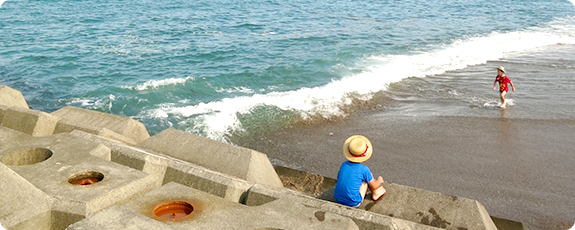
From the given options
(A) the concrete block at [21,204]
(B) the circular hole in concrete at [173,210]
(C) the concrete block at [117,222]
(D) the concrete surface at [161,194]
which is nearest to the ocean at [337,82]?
(D) the concrete surface at [161,194]

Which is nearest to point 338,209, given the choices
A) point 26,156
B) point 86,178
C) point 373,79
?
point 86,178

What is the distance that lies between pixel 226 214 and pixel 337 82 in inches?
381

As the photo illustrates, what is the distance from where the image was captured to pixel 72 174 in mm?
4160

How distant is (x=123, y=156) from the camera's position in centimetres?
470

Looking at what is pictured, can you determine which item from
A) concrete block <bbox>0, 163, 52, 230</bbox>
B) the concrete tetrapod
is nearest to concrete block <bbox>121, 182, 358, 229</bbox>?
the concrete tetrapod

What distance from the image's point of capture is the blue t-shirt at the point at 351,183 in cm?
439

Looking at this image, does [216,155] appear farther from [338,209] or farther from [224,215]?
[338,209]

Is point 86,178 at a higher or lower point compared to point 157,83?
higher

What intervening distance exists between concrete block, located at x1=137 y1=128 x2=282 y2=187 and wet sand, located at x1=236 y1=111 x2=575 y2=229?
2205mm

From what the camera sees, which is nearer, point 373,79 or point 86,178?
point 86,178

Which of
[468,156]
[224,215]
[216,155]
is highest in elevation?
[224,215]

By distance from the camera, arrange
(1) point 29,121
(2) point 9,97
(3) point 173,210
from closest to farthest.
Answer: (3) point 173,210 → (1) point 29,121 → (2) point 9,97

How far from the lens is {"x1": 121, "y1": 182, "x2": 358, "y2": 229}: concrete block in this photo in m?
3.45

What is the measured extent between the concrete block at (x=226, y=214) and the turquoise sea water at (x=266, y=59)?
536 cm
